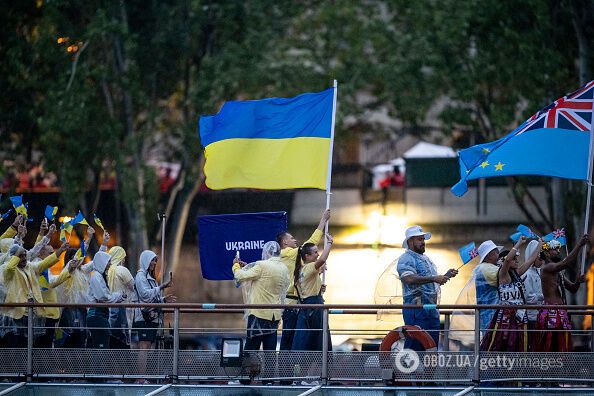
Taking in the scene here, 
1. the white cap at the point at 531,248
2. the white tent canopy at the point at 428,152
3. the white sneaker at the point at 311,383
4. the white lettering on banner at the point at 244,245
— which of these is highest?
the white tent canopy at the point at 428,152

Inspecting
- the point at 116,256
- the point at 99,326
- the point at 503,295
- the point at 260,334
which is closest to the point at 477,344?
the point at 503,295

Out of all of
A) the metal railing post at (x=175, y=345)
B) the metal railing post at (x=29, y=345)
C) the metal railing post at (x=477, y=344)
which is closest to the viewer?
the metal railing post at (x=477, y=344)

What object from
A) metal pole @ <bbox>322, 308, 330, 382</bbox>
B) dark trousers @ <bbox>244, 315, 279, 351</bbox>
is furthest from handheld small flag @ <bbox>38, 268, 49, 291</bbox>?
metal pole @ <bbox>322, 308, 330, 382</bbox>

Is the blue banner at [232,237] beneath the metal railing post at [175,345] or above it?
above

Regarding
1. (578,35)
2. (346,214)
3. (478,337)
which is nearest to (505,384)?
(478,337)

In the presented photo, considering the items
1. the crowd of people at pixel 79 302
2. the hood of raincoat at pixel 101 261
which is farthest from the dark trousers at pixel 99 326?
the hood of raincoat at pixel 101 261

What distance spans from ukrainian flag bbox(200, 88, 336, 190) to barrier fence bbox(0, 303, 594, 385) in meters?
2.64

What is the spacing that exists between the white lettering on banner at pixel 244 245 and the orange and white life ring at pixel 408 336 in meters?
3.04

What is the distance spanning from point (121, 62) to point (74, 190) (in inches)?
128

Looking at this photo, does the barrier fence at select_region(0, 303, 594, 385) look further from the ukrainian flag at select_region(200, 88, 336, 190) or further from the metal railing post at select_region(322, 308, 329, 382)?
the ukrainian flag at select_region(200, 88, 336, 190)

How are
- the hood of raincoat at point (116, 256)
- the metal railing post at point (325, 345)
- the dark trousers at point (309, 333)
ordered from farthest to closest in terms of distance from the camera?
1. the hood of raincoat at point (116, 256)
2. the dark trousers at point (309, 333)
3. the metal railing post at point (325, 345)

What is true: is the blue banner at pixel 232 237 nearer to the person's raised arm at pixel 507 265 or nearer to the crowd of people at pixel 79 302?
the crowd of people at pixel 79 302

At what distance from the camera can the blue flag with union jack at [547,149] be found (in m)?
18.7

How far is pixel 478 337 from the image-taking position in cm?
1598
